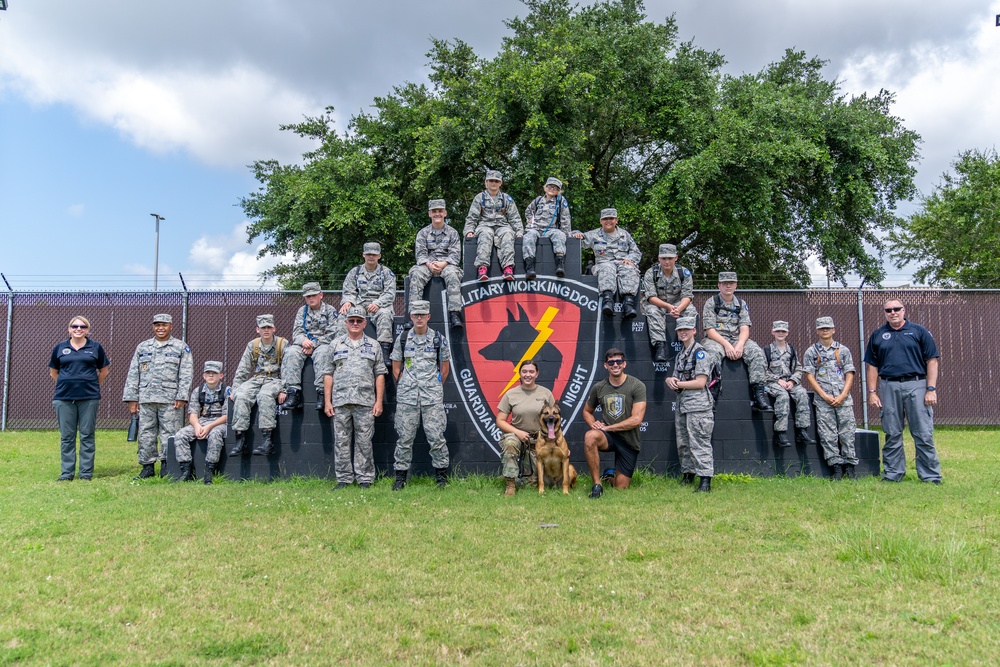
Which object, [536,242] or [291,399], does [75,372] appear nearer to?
[291,399]

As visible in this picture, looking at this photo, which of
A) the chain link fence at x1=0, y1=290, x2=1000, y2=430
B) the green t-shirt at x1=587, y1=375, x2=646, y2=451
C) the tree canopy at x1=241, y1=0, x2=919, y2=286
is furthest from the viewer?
the tree canopy at x1=241, y1=0, x2=919, y2=286

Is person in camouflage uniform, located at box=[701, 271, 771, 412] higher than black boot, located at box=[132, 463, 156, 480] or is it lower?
higher

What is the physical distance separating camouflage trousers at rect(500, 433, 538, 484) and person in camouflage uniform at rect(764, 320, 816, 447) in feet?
9.60

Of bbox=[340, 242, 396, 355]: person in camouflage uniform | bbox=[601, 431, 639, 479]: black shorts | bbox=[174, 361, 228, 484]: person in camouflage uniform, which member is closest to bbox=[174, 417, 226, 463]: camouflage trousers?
bbox=[174, 361, 228, 484]: person in camouflage uniform

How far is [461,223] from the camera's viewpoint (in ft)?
55.4

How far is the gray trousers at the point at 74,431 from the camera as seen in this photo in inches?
311

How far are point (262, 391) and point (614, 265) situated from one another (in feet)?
14.5

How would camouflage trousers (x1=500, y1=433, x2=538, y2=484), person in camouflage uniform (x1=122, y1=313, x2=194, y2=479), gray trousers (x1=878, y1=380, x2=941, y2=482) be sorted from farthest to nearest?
1. person in camouflage uniform (x1=122, y1=313, x2=194, y2=479)
2. gray trousers (x1=878, y1=380, x2=941, y2=482)
3. camouflage trousers (x1=500, y1=433, x2=538, y2=484)

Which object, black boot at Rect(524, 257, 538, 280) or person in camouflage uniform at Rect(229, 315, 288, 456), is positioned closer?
person in camouflage uniform at Rect(229, 315, 288, 456)

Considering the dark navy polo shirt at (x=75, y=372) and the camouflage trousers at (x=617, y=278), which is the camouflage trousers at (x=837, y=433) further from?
the dark navy polo shirt at (x=75, y=372)

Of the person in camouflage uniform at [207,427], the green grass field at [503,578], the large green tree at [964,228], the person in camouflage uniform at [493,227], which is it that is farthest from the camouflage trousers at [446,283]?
the large green tree at [964,228]

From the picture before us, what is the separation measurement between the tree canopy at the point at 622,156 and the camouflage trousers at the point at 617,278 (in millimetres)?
6915

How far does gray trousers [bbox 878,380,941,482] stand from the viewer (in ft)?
23.8

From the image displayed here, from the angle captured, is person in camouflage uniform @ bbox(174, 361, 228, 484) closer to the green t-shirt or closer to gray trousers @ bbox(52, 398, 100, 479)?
gray trousers @ bbox(52, 398, 100, 479)
